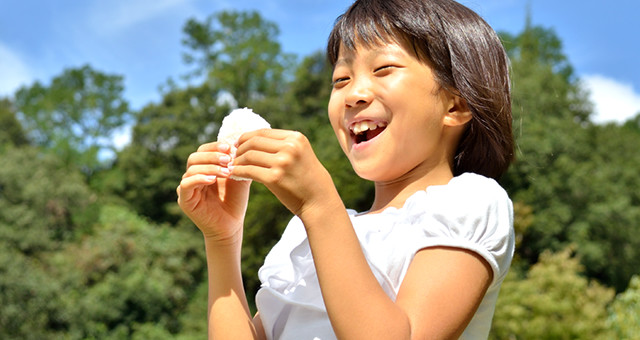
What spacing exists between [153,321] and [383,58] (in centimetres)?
1937

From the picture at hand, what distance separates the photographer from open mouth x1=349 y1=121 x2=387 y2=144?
1358mm

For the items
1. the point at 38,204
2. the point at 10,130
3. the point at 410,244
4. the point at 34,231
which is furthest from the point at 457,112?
the point at 10,130

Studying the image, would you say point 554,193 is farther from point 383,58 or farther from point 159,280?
point 383,58

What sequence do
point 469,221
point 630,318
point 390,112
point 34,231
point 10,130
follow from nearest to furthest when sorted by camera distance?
1. point 469,221
2. point 390,112
3. point 630,318
4. point 34,231
5. point 10,130

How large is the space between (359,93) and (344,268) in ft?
1.36

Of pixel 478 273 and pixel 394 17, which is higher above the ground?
pixel 394 17

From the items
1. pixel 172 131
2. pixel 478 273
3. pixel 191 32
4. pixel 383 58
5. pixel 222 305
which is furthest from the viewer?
pixel 191 32

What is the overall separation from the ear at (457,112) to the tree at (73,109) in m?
32.7

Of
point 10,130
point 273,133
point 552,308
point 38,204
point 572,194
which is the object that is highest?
point 10,130

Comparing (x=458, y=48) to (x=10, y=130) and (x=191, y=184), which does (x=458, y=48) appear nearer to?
(x=191, y=184)

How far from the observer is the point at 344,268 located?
1.07 m

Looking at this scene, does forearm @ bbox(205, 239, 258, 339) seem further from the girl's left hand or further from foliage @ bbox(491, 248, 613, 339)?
foliage @ bbox(491, 248, 613, 339)

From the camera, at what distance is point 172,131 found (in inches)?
1087

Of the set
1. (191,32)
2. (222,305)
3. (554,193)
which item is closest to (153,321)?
(554,193)
